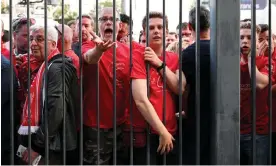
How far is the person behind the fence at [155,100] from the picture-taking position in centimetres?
332

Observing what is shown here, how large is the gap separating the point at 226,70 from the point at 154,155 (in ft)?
2.51

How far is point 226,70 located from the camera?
3107 mm

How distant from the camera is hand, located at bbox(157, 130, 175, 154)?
3360 millimetres

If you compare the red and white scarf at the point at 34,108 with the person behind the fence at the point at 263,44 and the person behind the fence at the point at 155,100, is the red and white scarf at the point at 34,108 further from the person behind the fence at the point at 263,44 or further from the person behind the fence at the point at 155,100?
the person behind the fence at the point at 263,44

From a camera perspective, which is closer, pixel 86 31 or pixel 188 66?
pixel 188 66

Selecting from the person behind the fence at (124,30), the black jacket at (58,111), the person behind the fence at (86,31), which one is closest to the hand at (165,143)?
the black jacket at (58,111)

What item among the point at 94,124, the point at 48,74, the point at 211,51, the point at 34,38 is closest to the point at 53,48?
the point at 34,38

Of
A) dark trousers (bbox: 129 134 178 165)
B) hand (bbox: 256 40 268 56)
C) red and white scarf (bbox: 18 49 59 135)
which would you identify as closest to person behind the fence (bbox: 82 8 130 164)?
dark trousers (bbox: 129 134 178 165)

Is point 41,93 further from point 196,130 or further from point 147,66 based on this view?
point 196,130

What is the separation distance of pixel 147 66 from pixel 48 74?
0.64m

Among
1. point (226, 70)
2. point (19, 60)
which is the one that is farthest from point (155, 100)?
point (19, 60)

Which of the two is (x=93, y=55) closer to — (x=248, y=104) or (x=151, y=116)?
(x=151, y=116)

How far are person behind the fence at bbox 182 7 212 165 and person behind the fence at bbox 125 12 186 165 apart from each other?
7 cm

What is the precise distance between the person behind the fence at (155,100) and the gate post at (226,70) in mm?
266
